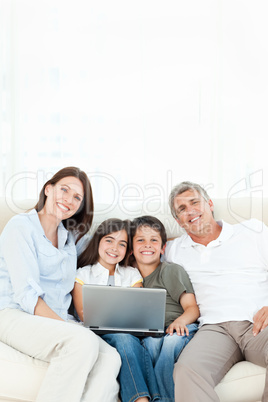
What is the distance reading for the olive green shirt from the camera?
6.25ft

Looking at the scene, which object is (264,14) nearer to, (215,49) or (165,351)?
(215,49)

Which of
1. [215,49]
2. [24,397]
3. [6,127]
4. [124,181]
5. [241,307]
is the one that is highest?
[215,49]

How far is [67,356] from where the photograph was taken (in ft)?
4.79

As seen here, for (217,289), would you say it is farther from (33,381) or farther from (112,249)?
(33,381)

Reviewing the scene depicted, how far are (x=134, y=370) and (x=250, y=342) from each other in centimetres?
48

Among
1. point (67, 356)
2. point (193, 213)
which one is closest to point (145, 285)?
point (193, 213)

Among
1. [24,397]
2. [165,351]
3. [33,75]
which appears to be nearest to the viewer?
[24,397]

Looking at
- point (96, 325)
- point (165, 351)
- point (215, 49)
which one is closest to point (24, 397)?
point (96, 325)

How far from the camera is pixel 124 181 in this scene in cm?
319

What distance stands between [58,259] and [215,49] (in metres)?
2.08

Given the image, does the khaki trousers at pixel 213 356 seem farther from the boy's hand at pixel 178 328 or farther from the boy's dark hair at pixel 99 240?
the boy's dark hair at pixel 99 240

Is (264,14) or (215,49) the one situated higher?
(264,14)

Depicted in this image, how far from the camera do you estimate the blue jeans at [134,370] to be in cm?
148

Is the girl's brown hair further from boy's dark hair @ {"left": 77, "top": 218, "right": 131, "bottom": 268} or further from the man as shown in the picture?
the man
